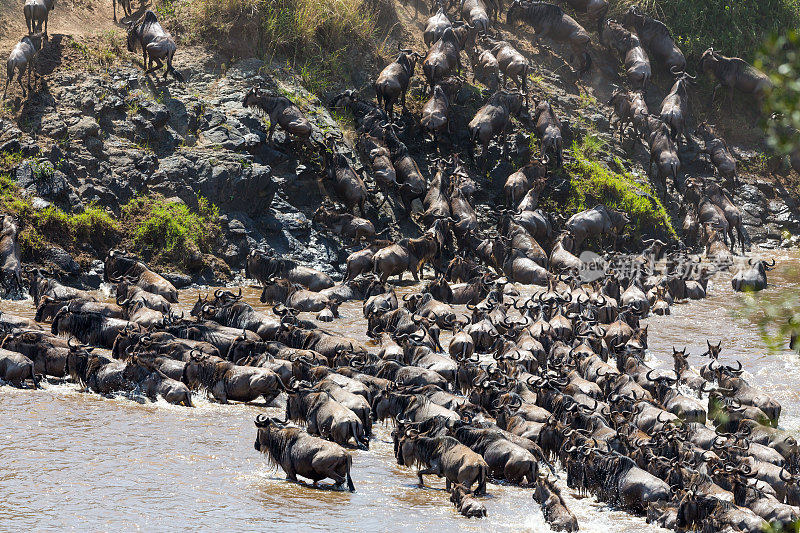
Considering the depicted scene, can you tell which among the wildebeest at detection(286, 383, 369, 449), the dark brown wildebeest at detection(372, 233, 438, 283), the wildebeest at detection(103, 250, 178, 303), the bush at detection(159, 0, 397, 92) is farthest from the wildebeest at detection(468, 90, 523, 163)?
the wildebeest at detection(286, 383, 369, 449)

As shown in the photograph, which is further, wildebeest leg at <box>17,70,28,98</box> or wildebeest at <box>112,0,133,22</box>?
wildebeest at <box>112,0,133,22</box>

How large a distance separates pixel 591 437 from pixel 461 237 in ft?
34.4

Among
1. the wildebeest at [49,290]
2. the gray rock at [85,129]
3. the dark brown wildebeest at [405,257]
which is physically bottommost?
the wildebeest at [49,290]

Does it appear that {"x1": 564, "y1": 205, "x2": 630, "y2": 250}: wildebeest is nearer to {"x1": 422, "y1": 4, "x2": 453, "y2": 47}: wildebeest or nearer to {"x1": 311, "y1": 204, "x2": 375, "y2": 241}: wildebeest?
{"x1": 311, "y1": 204, "x2": 375, "y2": 241}: wildebeest

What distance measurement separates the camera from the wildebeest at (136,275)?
16078 millimetres

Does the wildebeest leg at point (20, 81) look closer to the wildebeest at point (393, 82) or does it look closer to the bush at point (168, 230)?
the bush at point (168, 230)

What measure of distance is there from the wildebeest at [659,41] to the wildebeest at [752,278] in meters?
10.1

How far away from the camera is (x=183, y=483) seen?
8820 mm

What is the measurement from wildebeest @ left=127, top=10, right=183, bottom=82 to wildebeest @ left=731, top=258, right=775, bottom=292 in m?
12.8

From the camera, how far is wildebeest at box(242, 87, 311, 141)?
2075cm

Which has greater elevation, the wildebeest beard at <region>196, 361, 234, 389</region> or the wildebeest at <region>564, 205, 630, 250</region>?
the wildebeest at <region>564, 205, 630, 250</region>

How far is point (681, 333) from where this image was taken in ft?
52.5

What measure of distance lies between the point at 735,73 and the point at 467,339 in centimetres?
1815

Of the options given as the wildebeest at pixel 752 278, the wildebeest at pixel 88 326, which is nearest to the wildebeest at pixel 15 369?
the wildebeest at pixel 88 326
